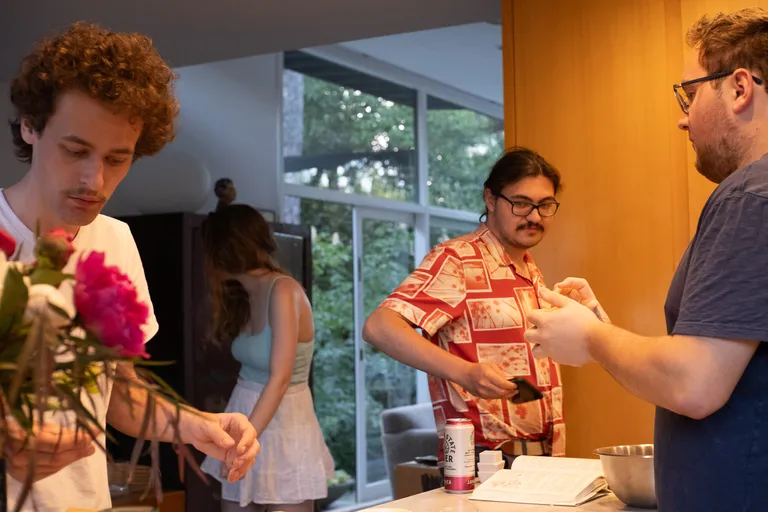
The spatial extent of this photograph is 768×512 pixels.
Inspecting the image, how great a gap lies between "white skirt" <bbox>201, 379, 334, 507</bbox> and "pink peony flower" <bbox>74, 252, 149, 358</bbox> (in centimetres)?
273

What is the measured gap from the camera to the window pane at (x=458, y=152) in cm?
835

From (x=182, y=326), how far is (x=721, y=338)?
360 cm

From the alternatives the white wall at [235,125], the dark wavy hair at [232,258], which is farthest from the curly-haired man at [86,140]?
the white wall at [235,125]

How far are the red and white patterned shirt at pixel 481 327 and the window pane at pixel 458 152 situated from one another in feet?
18.3

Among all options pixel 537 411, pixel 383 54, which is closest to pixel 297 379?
pixel 537 411

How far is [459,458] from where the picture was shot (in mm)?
2062

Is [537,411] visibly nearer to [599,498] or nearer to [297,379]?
[599,498]

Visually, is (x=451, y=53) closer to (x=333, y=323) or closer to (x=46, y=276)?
(x=333, y=323)

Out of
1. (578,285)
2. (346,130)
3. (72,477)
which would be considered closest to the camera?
(72,477)

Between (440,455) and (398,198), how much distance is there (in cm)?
533

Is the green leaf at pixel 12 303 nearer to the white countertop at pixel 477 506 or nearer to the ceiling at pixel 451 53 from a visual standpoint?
the white countertop at pixel 477 506

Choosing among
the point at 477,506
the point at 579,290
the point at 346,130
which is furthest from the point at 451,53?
the point at 477,506

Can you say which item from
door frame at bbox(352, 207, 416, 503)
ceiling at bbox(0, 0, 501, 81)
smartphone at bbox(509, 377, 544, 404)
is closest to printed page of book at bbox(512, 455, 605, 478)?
smartphone at bbox(509, 377, 544, 404)

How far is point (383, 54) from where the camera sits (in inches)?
290
